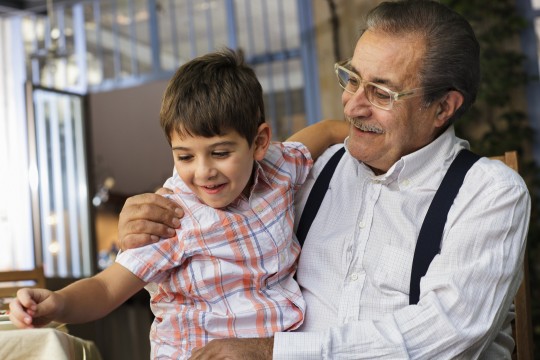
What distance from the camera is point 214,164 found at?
1.64 m

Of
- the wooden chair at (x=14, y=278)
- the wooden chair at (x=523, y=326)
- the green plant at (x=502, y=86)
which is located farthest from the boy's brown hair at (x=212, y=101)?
the green plant at (x=502, y=86)

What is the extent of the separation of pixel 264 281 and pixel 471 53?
0.80 m

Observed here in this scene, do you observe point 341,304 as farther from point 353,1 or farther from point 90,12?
point 90,12

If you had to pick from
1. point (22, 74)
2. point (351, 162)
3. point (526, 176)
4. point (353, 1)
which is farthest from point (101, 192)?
point (351, 162)

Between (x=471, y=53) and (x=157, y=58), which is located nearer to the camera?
(x=471, y=53)

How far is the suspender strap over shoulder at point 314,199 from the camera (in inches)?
78.7

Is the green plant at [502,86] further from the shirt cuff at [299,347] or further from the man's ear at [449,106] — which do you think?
the shirt cuff at [299,347]

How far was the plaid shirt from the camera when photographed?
1.67 metres

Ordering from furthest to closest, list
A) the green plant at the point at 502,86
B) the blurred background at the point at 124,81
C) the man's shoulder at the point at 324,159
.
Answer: the blurred background at the point at 124,81 < the green plant at the point at 502,86 < the man's shoulder at the point at 324,159

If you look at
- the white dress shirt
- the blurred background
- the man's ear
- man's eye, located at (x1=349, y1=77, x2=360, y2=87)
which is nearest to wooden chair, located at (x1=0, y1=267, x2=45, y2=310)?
the white dress shirt

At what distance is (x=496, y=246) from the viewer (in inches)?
67.2

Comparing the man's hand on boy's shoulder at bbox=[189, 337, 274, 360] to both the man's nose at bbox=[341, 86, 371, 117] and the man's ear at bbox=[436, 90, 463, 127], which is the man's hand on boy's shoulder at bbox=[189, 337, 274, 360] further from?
the man's ear at bbox=[436, 90, 463, 127]

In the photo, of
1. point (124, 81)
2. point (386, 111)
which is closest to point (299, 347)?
point (386, 111)

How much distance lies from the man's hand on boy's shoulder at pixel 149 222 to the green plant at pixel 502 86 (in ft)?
13.9
